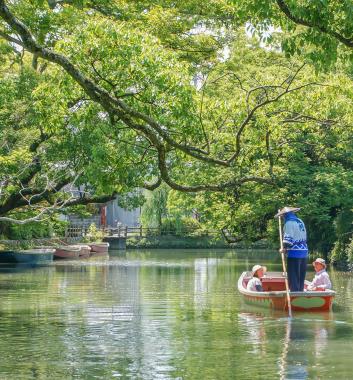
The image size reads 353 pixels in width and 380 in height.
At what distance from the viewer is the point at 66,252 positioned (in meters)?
56.1

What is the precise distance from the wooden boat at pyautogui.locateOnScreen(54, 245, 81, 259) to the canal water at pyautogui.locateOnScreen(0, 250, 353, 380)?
22.3m

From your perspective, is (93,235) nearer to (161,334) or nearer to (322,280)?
(322,280)

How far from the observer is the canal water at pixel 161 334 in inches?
556

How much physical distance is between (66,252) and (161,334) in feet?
125

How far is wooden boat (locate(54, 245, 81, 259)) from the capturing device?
55656mm

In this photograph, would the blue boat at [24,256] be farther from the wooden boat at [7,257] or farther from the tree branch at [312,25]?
the tree branch at [312,25]

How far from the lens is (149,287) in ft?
104

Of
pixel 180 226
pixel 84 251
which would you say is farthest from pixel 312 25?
pixel 180 226

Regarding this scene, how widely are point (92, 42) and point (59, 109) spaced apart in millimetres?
1226

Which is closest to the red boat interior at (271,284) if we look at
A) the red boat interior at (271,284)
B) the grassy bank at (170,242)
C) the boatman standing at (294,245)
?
the red boat interior at (271,284)

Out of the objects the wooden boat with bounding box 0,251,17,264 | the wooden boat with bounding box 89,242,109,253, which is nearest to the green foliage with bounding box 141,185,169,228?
the wooden boat with bounding box 89,242,109,253

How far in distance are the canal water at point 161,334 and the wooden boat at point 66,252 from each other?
22.3 metres

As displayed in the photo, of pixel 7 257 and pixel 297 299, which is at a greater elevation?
pixel 7 257

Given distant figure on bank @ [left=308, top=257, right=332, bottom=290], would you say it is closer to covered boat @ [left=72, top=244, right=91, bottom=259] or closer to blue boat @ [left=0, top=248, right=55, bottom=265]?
blue boat @ [left=0, top=248, right=55, bottom=265]
